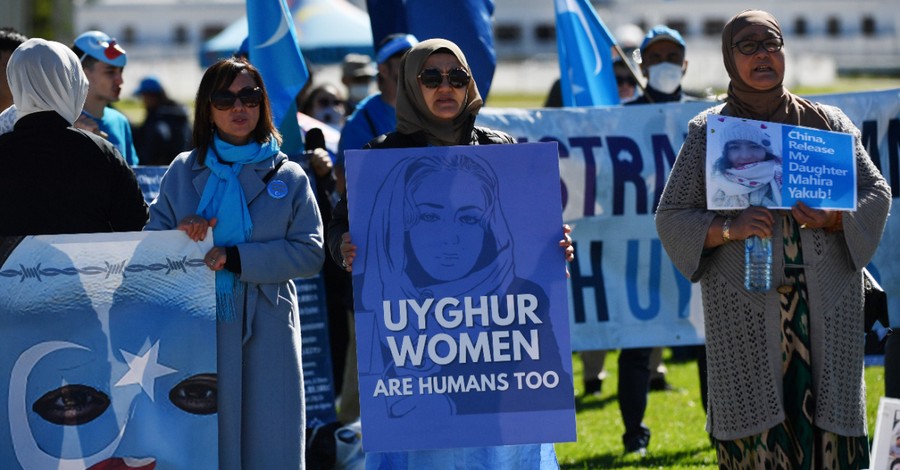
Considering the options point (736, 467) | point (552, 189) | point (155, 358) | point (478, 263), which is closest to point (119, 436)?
point (155, 358)

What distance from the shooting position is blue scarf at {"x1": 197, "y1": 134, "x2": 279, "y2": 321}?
220 inches

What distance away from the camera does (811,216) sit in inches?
213

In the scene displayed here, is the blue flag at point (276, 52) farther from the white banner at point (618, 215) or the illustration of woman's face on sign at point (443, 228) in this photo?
the illustration of woman's face on sign at point (443, 228)

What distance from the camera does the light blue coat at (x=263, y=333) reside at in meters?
5.59

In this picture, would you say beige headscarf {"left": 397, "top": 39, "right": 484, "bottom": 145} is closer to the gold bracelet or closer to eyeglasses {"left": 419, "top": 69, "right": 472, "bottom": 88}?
eyeglasses {"left": 419, "top": 69, "right": 472, "bottom": 88}

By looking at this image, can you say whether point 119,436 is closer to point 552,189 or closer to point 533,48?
point 552,189

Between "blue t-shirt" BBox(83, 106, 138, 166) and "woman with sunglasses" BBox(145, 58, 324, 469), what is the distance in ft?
6.97

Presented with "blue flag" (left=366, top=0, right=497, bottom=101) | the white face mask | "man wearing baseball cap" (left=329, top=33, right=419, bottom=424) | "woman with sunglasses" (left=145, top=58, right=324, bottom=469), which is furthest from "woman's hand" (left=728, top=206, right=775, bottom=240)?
the white face mask

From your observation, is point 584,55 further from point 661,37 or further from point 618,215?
point 618,215

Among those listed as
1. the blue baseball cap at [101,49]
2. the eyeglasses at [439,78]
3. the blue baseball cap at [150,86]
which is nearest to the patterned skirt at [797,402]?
the eyeglasses at [439,78]

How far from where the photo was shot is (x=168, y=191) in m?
5.68

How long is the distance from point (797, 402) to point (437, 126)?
1.63 metres

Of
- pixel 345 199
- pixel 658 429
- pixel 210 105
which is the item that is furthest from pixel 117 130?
pixel 658 429

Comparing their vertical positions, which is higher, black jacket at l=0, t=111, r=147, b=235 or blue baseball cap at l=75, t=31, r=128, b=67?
blue baseball cap at l=75, t=31, r=128, b=67
